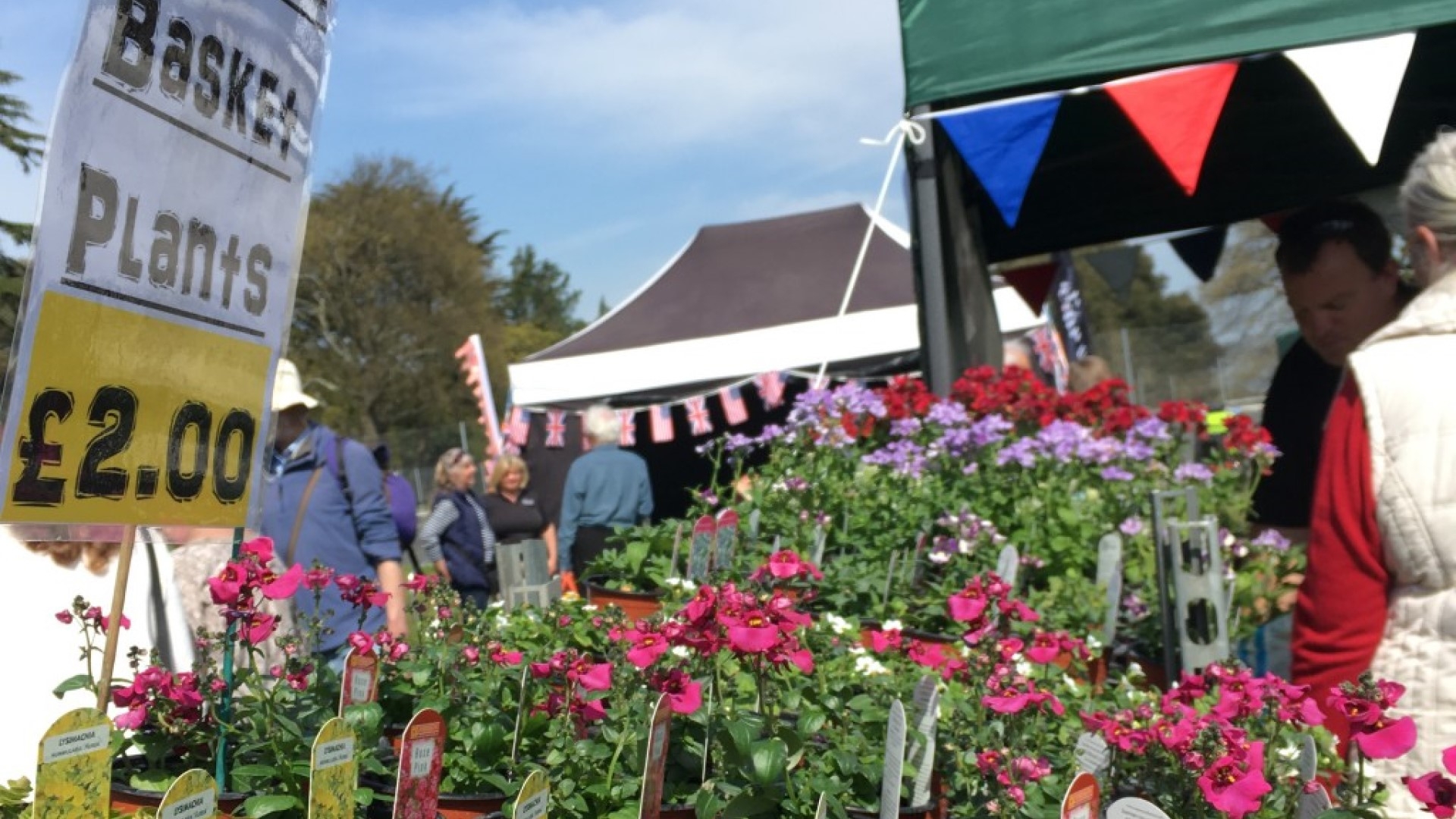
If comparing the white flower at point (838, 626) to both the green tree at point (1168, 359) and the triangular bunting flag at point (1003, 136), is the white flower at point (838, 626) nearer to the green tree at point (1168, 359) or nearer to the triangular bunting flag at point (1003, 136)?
the triangular bunting flag at point (1003, 136)

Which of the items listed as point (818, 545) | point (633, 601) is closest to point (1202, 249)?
point (818, 545)

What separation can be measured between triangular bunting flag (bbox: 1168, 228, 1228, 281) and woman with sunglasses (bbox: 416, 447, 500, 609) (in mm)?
3597

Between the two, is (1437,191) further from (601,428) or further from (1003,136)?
(601,428)

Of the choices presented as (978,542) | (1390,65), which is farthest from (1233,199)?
(978,542)

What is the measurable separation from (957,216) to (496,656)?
132 inches

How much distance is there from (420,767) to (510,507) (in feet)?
19.8

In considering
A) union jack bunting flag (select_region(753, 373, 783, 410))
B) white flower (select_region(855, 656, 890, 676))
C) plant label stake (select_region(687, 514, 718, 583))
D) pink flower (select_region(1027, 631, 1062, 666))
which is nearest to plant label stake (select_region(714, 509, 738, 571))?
plant label stake (select_region(687, 514, 718, 583))

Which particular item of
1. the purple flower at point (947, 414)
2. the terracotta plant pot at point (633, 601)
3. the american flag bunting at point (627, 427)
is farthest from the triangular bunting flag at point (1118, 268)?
the terracotta plant pot at point (633, 601)

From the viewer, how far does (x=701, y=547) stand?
257cm

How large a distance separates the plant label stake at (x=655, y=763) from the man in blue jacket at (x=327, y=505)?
2.92m

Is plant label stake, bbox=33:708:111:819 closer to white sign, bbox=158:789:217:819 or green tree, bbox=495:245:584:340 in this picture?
white sign, bbox=158:789:217:819

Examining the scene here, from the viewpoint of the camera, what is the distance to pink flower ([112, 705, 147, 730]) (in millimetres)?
1538

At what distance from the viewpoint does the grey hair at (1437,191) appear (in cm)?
173

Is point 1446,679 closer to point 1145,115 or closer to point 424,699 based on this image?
point 424,699
